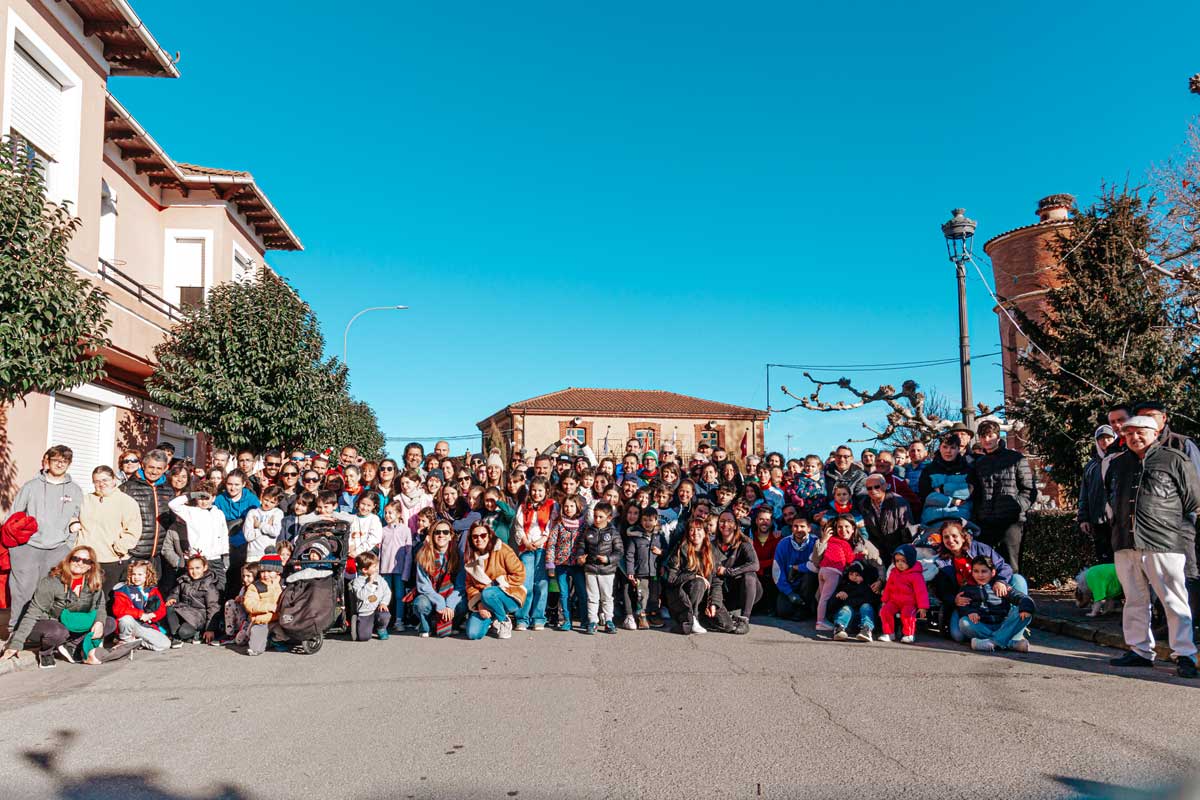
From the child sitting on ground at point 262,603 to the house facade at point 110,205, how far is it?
4723 millimetres

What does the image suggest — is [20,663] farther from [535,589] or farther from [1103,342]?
[1103,342]

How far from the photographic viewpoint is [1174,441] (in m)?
7.28

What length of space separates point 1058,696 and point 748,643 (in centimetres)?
321

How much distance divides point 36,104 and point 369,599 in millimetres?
10060

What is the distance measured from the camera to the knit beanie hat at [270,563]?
29.6 feet

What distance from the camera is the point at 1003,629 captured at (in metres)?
8.22

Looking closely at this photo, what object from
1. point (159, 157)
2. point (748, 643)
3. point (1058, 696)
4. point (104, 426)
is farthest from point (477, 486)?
point (159, 157)

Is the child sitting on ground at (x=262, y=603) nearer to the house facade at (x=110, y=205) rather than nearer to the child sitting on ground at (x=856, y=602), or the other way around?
the house facade at (x=110, y=205)

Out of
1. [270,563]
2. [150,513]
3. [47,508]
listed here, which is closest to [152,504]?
[150,513]

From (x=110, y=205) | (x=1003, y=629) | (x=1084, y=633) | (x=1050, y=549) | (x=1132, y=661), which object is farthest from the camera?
(x=110, y=205)

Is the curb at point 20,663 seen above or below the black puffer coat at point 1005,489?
below

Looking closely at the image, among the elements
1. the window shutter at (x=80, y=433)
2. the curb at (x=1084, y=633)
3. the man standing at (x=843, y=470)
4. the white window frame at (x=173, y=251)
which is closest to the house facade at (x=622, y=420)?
the white window frame at (x=173, y=251)

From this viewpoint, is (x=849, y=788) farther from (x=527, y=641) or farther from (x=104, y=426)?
(x=104, y=426)

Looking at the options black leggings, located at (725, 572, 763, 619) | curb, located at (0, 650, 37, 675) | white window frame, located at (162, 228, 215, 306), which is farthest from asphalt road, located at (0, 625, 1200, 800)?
white window frame, located at (162, 228, 215, 306)
